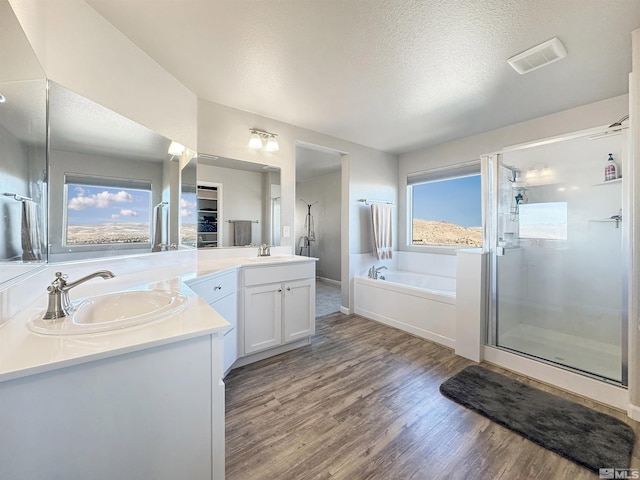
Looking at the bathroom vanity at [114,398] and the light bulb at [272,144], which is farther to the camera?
the light bulb at [272,144]

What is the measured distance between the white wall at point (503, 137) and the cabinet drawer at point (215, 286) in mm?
2923

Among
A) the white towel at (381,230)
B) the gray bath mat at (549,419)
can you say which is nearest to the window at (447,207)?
the white towel at (381,230)

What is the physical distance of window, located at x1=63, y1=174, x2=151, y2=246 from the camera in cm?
136

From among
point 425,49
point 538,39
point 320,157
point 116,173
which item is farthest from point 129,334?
point 320,157

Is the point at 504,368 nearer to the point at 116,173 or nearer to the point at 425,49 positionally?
the point at 425,49

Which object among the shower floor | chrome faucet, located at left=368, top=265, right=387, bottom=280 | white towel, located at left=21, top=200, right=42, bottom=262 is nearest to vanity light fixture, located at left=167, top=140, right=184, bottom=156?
white towel, located at left=21, top=200, right=42, bottom=262

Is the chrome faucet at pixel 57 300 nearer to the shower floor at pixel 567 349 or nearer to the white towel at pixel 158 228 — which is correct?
the white towel at pixel 158 228

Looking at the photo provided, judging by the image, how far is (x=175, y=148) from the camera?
2.05m

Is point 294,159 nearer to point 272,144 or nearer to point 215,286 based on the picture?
point 272,144

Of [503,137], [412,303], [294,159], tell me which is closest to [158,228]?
[294,159]

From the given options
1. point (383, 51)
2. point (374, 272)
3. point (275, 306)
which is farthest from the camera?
point (374, 272)

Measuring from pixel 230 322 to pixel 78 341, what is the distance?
1277mm

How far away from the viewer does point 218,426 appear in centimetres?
93

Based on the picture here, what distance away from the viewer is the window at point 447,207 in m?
3.40
